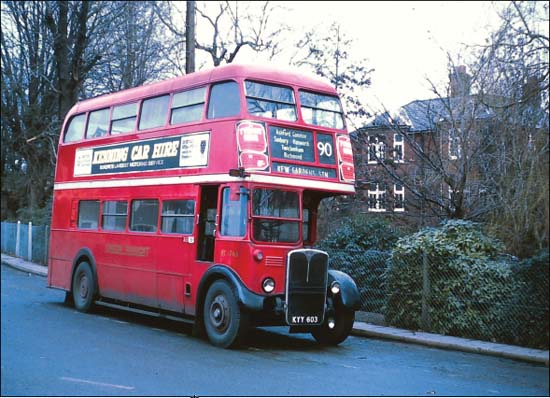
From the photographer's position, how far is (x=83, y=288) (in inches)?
601

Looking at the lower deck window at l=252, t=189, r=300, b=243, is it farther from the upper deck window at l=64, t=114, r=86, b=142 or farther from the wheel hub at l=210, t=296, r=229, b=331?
the upper deck window at l=64, t=114, r=86, b=142

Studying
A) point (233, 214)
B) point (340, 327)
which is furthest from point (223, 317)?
point (340, 327)

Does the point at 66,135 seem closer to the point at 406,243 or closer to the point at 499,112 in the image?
the point at 406,243

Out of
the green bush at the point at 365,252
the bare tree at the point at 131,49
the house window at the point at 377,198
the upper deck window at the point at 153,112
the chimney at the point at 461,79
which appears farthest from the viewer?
the bare tree at the point at 131,49

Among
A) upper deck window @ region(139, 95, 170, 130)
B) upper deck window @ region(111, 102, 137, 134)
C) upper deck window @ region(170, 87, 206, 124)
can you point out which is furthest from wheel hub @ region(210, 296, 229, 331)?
upper deck window @ region(111, 102, 137, 134)

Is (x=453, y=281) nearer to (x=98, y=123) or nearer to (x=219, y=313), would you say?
(x=219, y=313)

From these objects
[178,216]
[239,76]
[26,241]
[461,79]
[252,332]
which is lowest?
[252,332]

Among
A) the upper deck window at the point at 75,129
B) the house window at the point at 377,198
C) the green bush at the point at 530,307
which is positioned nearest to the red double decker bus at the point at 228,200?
the upper deck window at the point at 75,129

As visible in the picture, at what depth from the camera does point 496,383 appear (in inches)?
342

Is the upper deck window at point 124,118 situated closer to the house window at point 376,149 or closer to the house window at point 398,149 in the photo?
the house window at point 376,149

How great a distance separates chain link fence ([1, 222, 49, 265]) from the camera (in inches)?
1204

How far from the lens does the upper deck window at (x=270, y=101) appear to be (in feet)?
36.3

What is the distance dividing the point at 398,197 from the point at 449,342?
7532 millimetres

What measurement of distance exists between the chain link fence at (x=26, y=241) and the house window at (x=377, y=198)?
16.9 meters
